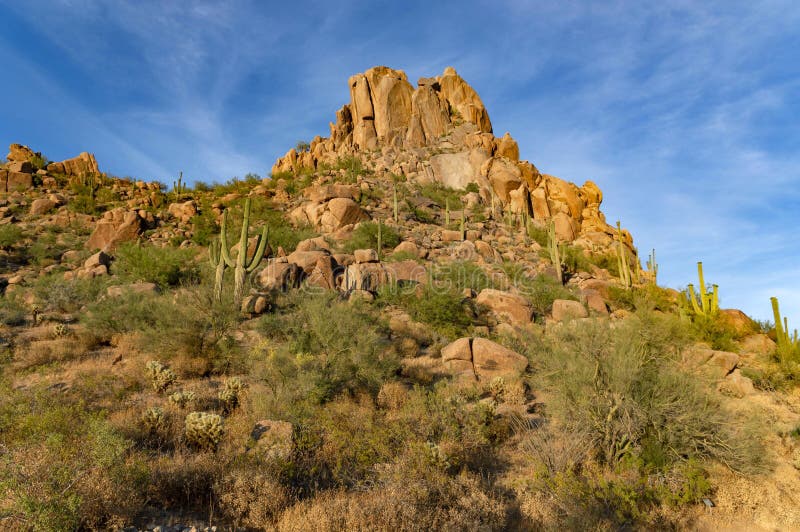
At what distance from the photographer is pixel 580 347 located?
592 cm

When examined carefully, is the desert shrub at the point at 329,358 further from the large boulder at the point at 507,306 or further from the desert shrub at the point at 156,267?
the desert shrub at the point at 156,267

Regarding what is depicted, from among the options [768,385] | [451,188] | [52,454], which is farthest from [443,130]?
[52,454]

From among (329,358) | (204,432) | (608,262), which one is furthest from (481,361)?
(608,262)

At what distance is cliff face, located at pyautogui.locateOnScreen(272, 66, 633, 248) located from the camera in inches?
1420

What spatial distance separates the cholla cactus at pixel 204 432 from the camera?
4.90m

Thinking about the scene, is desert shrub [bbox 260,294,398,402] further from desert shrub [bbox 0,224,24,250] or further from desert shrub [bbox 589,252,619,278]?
desert shrub [bbox 589,252,619,278]

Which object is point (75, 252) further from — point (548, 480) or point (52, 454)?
point (548, 480)

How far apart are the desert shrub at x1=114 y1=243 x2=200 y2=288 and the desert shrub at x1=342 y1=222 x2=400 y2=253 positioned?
7968mm

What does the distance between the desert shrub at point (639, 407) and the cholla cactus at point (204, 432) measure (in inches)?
188

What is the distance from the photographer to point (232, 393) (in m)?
6.62

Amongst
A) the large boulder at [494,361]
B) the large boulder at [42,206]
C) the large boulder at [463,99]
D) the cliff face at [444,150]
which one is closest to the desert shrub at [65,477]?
the large boulder at [494,361]

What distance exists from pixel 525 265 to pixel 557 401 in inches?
726

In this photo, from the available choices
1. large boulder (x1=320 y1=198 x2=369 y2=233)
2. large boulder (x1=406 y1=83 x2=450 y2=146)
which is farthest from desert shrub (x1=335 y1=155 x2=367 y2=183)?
large boulder (x1=320 y1=198 x2=369 y2=233)

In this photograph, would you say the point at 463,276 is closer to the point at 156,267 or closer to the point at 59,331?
the point at 156,267
